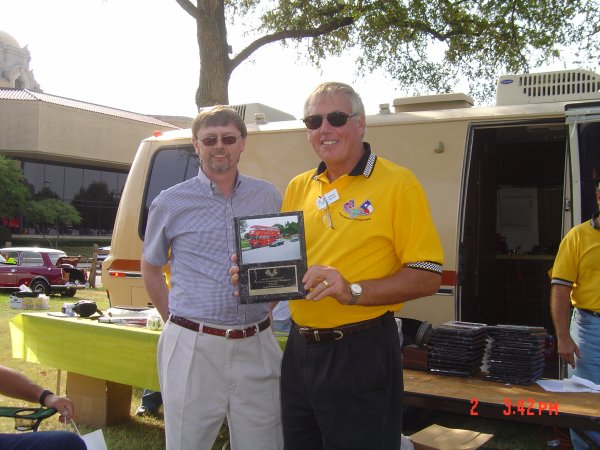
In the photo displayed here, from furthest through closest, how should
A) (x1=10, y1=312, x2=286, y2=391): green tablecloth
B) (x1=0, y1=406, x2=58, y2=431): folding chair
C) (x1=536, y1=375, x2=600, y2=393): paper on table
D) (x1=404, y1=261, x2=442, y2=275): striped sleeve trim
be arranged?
(x1=10, y1=312, x2=286, y2=391): green tablecloth → (x1=536, y1=375, x2=600, y2=393): paper on table → (x1=0, y1=406, x2=58, y2=431): folding chair → (x1=404, y1=261, x2=442, y2=275): striped sleeve trim

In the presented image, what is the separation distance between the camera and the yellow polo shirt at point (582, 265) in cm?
373

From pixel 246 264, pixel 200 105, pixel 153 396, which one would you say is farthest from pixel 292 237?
pixel 200 105

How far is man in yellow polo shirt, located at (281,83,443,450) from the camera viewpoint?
2.15 metres

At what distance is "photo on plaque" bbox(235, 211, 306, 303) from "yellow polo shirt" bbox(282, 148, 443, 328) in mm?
108

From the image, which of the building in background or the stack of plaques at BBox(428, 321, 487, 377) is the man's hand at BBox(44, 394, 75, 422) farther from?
the building in background

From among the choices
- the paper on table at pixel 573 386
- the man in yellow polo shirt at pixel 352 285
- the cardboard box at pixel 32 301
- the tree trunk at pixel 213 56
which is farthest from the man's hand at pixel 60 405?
the cardboard box at pixel 32 301

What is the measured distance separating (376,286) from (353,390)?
1.19ft

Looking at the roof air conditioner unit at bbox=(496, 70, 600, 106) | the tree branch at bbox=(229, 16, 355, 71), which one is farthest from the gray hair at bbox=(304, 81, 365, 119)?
the tree branch at bbox=(229, 16, 355, 71)

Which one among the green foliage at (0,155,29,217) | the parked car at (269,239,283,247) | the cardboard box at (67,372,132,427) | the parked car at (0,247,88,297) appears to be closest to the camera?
the parked car at (269,239,283,247)

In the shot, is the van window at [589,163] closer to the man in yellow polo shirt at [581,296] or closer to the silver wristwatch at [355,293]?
the man in yellow polo shirt at [581,296]

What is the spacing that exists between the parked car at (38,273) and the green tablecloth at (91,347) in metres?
12.1

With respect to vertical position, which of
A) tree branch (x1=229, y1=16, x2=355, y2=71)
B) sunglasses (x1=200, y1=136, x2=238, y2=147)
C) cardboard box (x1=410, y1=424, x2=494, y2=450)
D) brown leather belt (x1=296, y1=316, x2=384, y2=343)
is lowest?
cardboard box (x1=410, y1=424, x2=494, y2=450)

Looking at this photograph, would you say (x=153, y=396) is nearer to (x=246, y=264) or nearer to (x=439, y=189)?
(x=439, y=189)

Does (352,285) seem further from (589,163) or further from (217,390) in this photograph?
(589,163)
